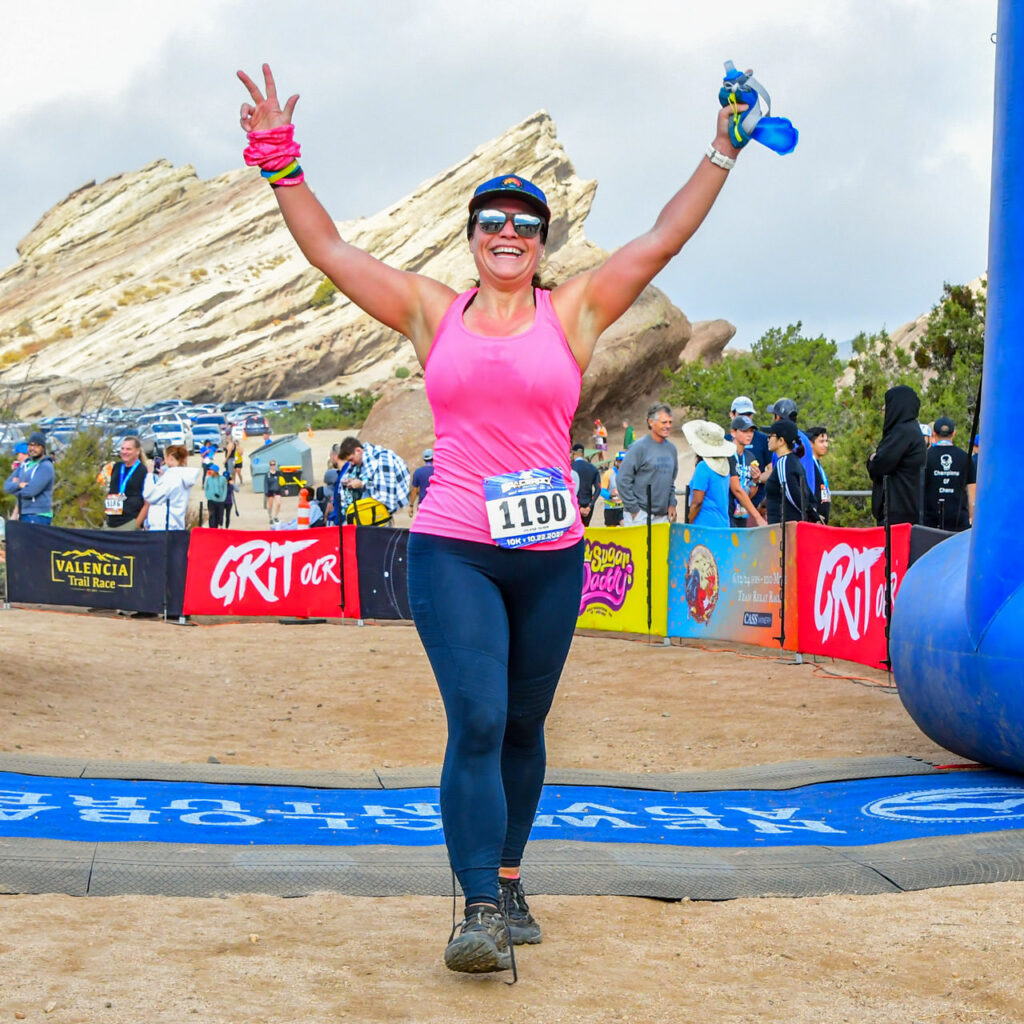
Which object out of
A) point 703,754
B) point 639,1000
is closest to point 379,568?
point 703,754

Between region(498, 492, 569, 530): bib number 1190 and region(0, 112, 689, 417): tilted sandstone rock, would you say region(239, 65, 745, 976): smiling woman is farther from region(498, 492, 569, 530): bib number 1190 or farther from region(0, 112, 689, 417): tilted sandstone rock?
region(0, 112, 689, 417): tilted sandstone rock

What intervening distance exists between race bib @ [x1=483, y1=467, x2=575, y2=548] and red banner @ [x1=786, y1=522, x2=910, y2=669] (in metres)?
6.37

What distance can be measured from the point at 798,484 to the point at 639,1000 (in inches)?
355

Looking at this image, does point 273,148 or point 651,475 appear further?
point 651,475

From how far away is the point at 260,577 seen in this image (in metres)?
15.7

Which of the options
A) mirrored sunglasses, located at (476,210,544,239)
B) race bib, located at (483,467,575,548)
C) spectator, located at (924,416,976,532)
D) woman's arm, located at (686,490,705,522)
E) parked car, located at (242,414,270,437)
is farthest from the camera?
parked car, located at (242,414,270,437)

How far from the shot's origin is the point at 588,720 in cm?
940

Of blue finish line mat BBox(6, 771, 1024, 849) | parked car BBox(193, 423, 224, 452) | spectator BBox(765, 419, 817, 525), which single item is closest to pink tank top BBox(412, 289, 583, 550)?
blue finish line mat BBox(6, 771, 1024, 849)

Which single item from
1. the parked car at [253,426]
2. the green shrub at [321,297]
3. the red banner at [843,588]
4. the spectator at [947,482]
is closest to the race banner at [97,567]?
the red banner at [843,588]

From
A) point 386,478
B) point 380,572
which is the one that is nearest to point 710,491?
point 386,478

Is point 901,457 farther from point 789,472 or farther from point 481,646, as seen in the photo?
point 481,646

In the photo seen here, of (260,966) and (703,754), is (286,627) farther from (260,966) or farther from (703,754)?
(260,966)

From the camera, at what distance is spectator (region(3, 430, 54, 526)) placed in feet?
53.9

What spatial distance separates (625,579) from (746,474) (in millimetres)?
1567
